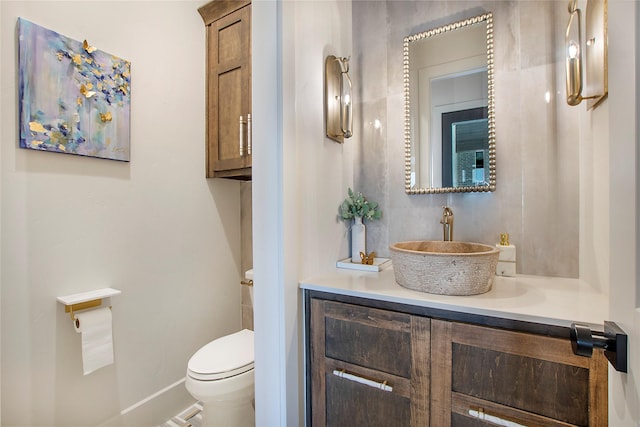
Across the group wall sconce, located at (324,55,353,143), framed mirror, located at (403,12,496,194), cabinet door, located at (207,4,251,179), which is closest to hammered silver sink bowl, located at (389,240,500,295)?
framed mirror, located at (403,12,496,194)

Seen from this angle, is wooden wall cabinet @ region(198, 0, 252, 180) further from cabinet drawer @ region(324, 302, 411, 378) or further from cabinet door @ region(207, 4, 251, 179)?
cabinet drawer @ region(324, 302, 411, 378)

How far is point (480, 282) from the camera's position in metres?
0.97

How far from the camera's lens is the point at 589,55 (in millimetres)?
976

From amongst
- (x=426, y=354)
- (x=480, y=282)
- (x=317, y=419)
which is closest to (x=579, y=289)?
(x=480, y=282)

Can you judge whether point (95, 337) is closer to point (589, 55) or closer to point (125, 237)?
point (125, 237)

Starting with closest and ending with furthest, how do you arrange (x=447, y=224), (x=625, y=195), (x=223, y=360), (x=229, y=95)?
(x=625, y=195), (x=447, y=224), (x=223, y=360), (x=229, y=95)

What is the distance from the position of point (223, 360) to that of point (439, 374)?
1.08 meters

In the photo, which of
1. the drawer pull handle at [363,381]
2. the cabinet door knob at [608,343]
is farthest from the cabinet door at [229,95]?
the cabinet door knob at [608,343]

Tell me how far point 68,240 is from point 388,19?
1.99 metres

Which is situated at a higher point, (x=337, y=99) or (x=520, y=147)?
(x=337, y=99)

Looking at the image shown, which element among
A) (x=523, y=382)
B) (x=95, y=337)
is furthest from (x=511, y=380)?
(x=95, y=337)

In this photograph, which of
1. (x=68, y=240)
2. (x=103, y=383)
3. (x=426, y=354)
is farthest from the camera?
(x=103, y=383)

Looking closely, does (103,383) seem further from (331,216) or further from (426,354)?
(426,354)

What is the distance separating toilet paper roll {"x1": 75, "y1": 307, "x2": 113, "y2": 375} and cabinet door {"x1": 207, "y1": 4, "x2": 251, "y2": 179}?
103 centimetres
